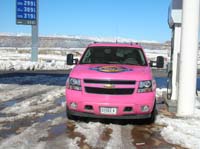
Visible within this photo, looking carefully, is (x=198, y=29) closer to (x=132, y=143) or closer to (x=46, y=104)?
(x=132, y=143)

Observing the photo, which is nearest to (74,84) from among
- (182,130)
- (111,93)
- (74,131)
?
(111,93)

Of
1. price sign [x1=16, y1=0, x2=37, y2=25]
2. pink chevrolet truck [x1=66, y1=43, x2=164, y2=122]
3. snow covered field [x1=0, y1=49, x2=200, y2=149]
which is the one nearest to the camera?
snow covered field [x1=0, y1=49, x2=200, y2=149]

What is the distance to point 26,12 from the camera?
3459 cm

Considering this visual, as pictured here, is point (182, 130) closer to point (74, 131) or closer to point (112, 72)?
point (112, 72)

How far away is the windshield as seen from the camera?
10.3 meters

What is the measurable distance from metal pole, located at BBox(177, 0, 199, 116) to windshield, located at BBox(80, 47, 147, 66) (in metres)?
1.01

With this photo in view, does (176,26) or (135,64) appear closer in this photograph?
(135,64)

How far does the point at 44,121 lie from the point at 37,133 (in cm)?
135

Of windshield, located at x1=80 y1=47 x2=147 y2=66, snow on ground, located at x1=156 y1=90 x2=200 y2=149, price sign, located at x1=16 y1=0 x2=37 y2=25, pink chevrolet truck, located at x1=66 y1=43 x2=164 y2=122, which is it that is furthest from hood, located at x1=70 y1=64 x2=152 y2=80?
price sign, located at x1=16 y1=0 x2=37 y2=25

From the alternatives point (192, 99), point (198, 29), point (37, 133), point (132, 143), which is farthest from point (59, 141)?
point (198, 29)

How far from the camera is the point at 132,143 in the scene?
307 inches

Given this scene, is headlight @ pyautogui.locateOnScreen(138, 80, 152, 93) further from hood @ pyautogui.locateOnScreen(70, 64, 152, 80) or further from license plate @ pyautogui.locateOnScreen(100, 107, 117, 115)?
license plate @ pyautogui.locateOnScreen(100, 107, 117, 115)

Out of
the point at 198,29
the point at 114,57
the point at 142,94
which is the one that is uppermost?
the point at 198,29

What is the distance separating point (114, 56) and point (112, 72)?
4.65 ft
